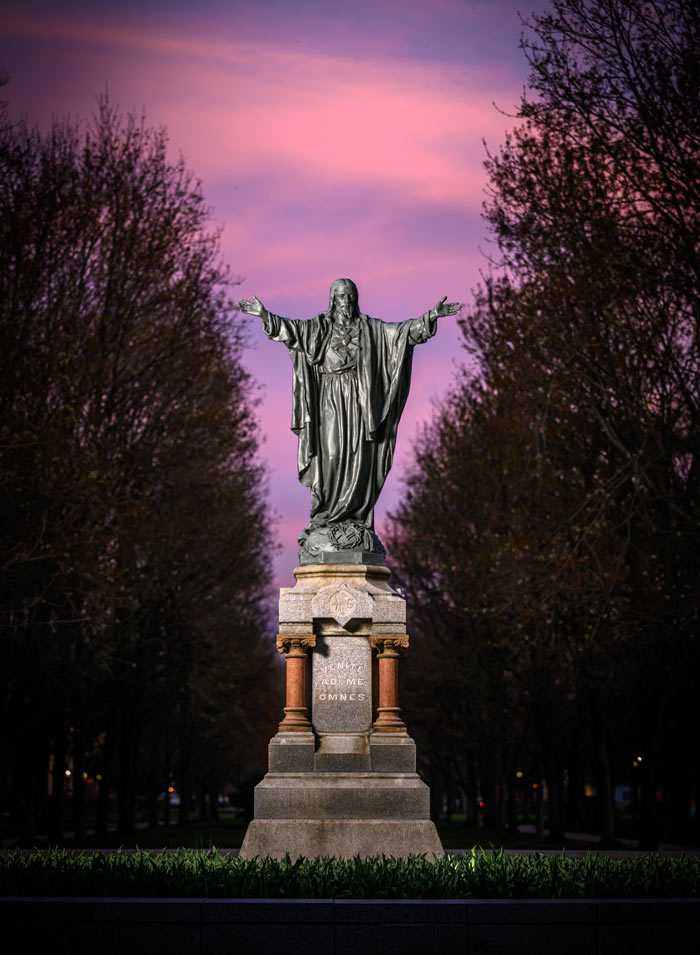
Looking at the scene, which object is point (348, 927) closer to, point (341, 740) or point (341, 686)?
point (341, 740)

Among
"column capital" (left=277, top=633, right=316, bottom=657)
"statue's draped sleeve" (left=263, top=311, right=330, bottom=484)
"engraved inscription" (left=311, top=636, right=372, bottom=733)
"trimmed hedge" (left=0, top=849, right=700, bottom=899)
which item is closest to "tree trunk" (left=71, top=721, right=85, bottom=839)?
"statue's draped sleeve" (left=263, top=311, right=330, bottom=484)

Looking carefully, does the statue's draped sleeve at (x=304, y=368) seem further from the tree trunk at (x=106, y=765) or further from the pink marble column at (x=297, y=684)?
the tree trunk at (x=106, y=765)

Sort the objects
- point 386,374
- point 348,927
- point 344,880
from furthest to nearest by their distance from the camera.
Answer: point 386,374 → point 344,880 → point 348,927

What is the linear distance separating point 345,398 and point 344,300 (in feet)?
4.05

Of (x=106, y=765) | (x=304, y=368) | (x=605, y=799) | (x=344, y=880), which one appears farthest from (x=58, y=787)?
(x=344, y=880)

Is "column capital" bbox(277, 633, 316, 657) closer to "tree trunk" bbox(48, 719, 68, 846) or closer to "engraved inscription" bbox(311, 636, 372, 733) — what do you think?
"engraved inscription" bbox(311, 636, 372, 733)

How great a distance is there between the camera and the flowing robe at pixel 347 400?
16.6 metres

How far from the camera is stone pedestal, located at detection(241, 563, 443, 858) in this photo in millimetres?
14742

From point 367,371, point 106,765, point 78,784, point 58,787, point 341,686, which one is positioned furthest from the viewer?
point 106,765

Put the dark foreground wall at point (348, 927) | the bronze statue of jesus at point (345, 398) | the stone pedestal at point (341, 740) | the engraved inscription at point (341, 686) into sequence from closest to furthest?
the dark foreground wall at point (348, 927) → the stone pedestal at point (341, 740) → the engraved inscription at point (341, 686) → the bronze statue of jesus at point (345, 398)

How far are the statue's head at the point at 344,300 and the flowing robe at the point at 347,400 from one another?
13cm

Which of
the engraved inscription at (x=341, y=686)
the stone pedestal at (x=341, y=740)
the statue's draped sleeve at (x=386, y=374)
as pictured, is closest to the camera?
the stone pedestal at (x=341, y=740)

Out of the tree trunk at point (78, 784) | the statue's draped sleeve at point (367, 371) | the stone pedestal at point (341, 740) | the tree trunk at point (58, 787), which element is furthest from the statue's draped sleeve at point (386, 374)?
the tree trunk at point (78, 784)

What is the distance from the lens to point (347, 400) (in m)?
16.8
